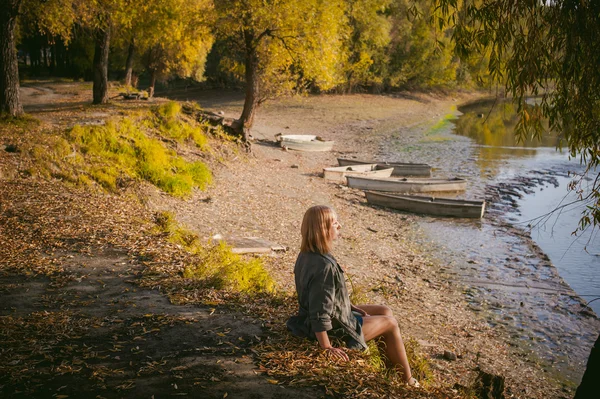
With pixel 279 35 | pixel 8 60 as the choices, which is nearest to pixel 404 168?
pixel 279 35

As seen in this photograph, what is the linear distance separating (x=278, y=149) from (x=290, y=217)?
11.6 metres

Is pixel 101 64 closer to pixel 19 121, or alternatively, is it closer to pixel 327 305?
pixel 19 121

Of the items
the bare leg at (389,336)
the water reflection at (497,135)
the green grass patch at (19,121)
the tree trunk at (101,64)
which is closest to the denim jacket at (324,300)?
the bare leg at (389,336)

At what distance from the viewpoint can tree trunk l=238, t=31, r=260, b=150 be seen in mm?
21281

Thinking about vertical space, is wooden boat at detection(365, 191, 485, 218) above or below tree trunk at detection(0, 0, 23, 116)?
below

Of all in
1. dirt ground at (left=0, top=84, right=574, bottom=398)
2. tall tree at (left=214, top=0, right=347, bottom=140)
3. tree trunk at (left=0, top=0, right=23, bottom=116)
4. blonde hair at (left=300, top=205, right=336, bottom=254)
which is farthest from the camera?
tall tree at (left=214, top=0, right=347, bottom=140)

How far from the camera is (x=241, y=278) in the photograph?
26.0ft

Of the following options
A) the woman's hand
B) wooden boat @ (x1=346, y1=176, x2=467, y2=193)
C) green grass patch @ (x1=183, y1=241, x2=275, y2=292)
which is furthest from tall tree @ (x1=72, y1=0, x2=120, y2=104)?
the woman's hand

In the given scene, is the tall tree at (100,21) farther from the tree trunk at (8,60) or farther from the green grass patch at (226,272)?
the green grass patch at (226,272)

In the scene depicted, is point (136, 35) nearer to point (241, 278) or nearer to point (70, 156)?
point (70, 156)

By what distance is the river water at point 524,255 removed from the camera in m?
9.94

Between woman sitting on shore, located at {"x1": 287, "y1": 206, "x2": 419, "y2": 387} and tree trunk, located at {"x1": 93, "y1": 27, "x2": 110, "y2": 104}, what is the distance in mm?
17505

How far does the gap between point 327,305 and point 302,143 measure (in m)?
22.8

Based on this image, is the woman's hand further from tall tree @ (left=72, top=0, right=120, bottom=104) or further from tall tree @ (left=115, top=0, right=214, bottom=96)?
tall tree @ (left=115, top=0, right=214, bottom=96)
